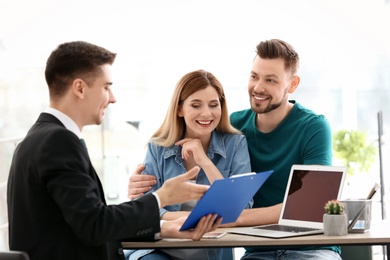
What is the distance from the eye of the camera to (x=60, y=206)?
2.24 meters

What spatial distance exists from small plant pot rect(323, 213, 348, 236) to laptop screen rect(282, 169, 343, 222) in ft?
0.51

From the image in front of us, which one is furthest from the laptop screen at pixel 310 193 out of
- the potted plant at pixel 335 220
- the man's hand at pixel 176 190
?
the man's hand at pixel 176 190

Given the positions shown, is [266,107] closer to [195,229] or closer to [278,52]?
[278,52]

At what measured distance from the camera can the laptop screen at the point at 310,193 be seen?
294cm

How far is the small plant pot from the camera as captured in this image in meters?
2.75

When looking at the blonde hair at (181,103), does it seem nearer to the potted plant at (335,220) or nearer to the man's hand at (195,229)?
the man's hand at (195,229)

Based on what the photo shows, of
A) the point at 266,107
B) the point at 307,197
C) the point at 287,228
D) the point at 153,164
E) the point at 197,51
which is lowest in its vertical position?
the point at 287,228

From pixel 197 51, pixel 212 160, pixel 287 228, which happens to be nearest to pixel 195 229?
pixel 287 228

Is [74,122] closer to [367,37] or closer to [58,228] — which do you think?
[58,228]

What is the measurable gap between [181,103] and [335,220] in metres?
0.91

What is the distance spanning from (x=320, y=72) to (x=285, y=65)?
2936 mm

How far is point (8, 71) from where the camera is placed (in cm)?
606

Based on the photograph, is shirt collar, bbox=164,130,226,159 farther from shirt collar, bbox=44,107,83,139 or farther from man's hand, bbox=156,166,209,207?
shirt collar, bbox=44,107,83,139

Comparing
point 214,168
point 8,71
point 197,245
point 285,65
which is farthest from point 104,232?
point 8,71
